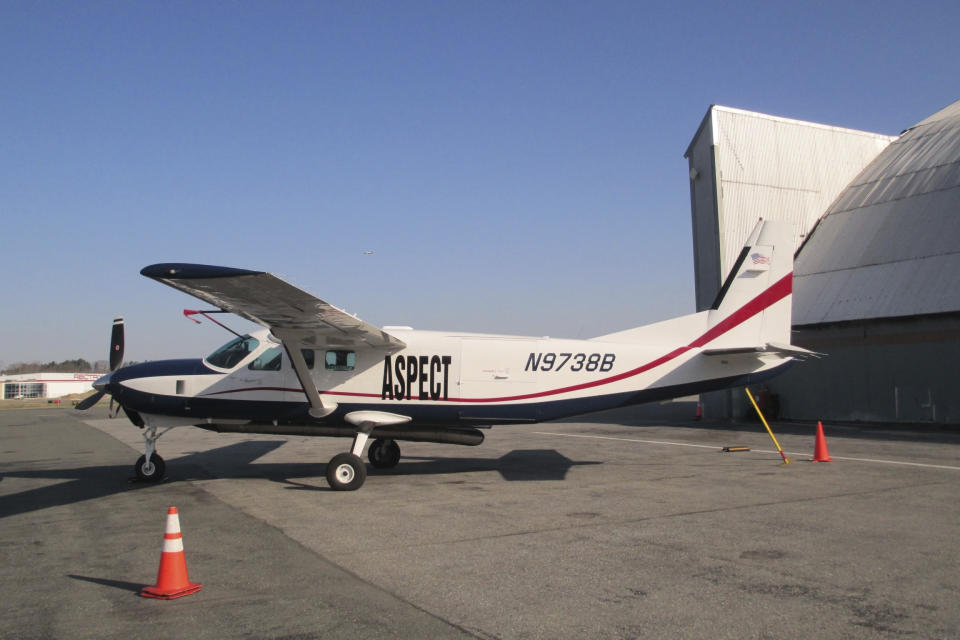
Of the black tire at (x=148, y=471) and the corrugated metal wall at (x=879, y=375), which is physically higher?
the corrugated metal wall at (x=879, y=375)

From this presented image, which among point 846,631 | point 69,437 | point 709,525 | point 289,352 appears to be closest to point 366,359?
point 289,352

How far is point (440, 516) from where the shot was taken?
9234mm

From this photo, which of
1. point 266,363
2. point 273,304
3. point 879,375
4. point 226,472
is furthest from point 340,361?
point 879,375

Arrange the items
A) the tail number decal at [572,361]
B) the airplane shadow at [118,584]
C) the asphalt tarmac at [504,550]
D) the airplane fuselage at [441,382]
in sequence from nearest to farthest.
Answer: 1. the asphalt tarmac at [504,550]
2. the airplane shadow at [118,584]
3. the airplane fuselage at [441,382]
4. the tail number decal at [572,361]

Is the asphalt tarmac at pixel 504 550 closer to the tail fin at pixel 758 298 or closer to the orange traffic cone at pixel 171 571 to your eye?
the orange traffic cone at pixel 171 571

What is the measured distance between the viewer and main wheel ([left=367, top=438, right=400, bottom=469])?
47.2ft

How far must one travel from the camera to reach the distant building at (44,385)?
9881 centimetres

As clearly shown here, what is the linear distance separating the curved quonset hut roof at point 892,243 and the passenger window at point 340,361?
18.8 m

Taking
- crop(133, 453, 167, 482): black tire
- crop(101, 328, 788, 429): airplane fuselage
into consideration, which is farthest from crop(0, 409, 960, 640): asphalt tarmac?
crop(101, 328, 788, 429): airplane fuselage

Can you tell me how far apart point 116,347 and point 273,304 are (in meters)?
6.22

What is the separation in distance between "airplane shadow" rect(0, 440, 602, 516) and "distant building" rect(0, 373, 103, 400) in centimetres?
9446

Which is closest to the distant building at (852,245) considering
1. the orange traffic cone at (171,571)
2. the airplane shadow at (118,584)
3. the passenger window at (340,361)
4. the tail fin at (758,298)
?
the tail fin at (758,298)

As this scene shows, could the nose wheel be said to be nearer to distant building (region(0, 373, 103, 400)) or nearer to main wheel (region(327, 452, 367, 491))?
main wheel (region(327, 452, 367, 491))

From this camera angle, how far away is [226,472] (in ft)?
46.6
